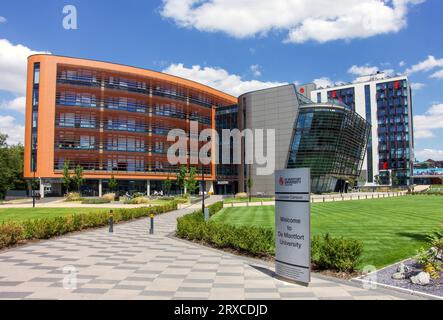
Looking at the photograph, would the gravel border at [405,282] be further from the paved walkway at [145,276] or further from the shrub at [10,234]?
the shrub at [10,234]

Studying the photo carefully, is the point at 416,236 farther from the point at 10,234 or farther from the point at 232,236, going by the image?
the point at 10,234

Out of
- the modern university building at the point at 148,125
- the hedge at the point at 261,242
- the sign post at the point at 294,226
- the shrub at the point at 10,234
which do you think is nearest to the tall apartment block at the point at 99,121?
the modern university building at the point at 148,125

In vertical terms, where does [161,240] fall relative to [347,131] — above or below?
below

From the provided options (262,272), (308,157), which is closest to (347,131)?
(308,157)

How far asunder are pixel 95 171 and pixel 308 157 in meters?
46.3

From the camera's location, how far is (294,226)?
34.6 ft

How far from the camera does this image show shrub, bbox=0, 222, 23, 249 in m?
16.8

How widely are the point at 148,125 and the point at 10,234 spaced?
64.6 meters

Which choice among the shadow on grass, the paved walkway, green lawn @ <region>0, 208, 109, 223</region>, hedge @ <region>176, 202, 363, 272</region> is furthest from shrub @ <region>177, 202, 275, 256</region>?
green lawn @ <region>0, 208, 109, 223</region>

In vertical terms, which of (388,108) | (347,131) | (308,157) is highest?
(388,108)

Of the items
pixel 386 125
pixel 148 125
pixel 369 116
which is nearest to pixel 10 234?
pixel 148 125

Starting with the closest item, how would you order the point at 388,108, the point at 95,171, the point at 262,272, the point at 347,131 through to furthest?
the point at 262,272 < the point at 95,171 < the point at 347,131 < the point at 388,108
